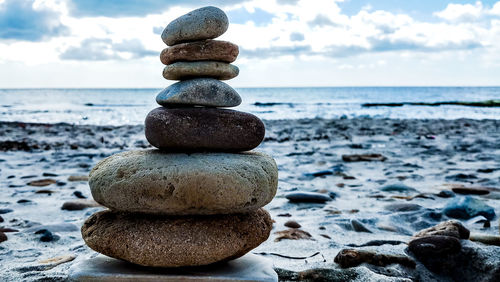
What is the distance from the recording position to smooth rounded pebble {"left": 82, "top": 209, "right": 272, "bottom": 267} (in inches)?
87.9

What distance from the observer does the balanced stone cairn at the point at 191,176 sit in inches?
87.8

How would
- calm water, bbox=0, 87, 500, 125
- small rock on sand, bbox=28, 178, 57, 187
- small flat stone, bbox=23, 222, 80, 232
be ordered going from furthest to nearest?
A: 1. calm water, bbox=0, 87, 500, 125
2. small rock on sand, bbox=28, 178, 57, 187
3. small flat stone, bbox=23, 222, 80, 232

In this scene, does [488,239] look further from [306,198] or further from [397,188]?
[397,188]

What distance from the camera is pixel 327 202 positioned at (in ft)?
15.0

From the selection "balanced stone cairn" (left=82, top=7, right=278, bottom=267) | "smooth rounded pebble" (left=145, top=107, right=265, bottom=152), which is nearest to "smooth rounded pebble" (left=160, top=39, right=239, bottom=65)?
"balanced stone cairn" (left=82, top=7, right=278, bottom=267)

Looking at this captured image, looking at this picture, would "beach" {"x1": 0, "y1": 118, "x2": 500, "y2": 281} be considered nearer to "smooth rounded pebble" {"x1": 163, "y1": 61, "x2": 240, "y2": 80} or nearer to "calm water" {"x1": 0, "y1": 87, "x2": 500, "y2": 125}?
"smooth rounded pebble" {"x1": 163, "y1": 61, "x2": 240, "y2": 80}

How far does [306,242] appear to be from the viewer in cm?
329

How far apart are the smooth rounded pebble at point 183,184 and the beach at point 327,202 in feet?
2.16

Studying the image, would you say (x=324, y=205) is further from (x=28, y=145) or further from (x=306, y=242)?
(x=28, y=145)

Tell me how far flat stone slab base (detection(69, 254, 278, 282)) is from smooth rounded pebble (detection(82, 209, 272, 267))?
59mm

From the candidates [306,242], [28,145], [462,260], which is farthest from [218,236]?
[28,145]

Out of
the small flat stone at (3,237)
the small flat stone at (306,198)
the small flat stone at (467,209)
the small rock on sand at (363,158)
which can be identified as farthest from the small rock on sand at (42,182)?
the small flat stone at (467,209)

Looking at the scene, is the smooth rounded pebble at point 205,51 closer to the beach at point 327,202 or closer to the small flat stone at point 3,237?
the beach at point 327,202

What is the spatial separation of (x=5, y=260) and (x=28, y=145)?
6.67 meters
